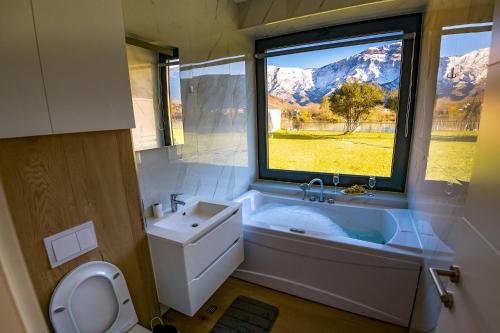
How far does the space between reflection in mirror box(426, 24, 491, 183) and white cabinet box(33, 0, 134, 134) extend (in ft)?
5.14

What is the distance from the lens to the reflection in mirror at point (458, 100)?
964mm

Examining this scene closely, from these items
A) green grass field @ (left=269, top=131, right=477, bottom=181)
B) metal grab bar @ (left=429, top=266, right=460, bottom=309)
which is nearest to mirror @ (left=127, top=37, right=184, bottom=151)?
green grass field @ (left=269, top=131, right=477, bottom=181)

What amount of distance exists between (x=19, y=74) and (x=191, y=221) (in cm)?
137

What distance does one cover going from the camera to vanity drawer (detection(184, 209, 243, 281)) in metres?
1.48

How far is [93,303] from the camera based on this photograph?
121 cm

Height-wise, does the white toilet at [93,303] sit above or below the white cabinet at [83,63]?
below

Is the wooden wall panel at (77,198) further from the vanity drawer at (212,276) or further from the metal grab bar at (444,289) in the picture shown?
the metal grab bar at (444,289)

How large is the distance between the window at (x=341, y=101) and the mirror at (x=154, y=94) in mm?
1355

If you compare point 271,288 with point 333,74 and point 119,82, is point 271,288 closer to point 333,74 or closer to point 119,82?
point 119,82

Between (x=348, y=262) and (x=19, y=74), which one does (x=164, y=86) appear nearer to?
(x=19, y=74)

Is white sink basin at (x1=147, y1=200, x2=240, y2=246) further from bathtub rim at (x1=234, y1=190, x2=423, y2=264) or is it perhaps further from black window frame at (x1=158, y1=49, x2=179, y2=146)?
black window frame at (x1=158, y1=49, x2=179, y2=146)

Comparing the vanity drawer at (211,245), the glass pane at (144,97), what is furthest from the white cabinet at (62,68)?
the vanity drawer at (211,245)

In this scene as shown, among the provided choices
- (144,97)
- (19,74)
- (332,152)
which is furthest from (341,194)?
(19,74)

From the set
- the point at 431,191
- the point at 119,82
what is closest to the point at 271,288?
the point at 431,191
